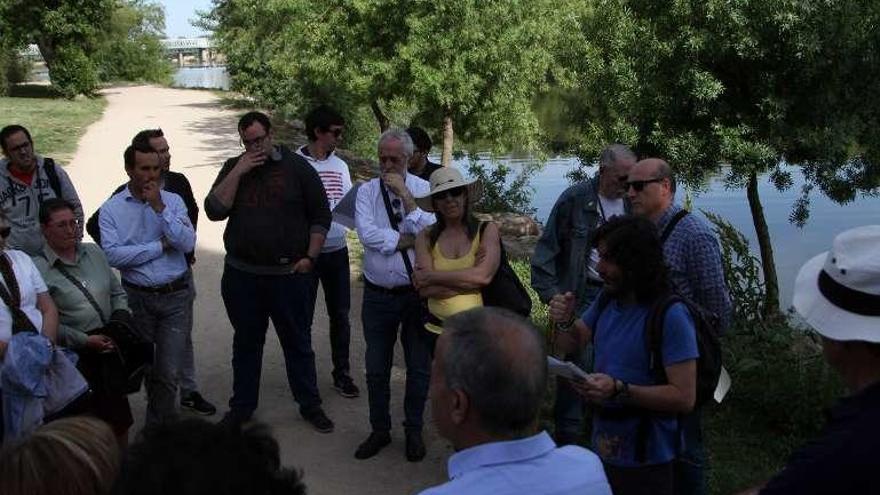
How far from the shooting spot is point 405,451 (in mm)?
5430

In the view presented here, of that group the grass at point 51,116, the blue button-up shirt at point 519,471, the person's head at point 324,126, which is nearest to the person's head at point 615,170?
the person's head at point 324,126

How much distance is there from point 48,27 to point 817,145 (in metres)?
33.0

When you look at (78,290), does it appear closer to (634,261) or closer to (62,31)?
(634,261)

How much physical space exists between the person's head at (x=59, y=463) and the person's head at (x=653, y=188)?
8.76 ft

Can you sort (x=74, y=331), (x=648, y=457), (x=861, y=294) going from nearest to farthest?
(x=861, y=294)
(x=648, y=457)
(x=74, y=331)

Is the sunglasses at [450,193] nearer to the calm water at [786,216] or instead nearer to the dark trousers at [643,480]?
the dark trousers at [643,480]

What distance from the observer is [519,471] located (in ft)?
6.48

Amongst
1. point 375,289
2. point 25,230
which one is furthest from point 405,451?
point 25,230

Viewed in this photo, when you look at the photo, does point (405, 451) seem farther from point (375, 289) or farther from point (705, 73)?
point (705, 73)

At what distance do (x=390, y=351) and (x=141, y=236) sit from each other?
160 centimetres

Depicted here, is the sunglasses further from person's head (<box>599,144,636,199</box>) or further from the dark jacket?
the dark jacket

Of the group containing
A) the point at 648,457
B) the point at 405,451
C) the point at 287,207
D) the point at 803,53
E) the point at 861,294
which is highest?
the point at 803,53

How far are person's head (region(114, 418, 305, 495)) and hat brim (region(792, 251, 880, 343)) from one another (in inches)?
46.1

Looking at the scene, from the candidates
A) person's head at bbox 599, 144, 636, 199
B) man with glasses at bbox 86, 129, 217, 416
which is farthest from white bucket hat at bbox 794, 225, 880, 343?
man with glasses at bbox 86, 129, 217, 416
